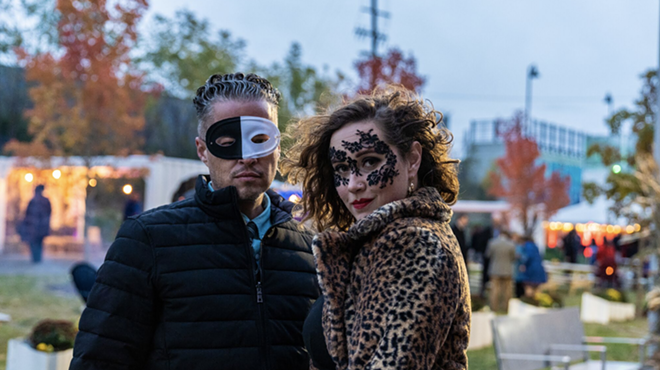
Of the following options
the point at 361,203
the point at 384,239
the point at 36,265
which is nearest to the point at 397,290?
the point at 384,239

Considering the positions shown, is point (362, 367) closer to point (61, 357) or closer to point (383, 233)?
point (383, 233)

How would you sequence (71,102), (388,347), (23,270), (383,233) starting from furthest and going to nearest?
1. (23,270)
2. (71,102)
3. (383,233)
4. (388,347)

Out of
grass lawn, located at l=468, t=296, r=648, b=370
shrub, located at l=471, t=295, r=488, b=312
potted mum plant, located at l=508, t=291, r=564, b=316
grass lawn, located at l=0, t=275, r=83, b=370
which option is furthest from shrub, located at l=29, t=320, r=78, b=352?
potted mum plant, located at l=508, t=291, r=564, b=316

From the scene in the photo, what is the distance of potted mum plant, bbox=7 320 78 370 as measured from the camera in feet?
20.2

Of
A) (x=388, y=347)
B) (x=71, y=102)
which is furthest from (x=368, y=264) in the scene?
(x=71, y=102)

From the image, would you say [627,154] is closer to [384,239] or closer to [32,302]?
[32,302]

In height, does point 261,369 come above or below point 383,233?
below

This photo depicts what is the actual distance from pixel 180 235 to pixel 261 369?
55 centimetres

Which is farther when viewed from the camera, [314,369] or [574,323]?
[574,323]

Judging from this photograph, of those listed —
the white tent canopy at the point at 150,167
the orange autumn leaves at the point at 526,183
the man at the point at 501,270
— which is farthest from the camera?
the orange autumn leaves at the point at 526,183

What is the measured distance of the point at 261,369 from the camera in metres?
2.39

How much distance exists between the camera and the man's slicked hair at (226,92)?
264 centimetres

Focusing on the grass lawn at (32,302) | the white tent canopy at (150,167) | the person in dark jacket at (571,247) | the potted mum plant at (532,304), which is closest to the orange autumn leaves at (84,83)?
the white tent canopy at (150,167)

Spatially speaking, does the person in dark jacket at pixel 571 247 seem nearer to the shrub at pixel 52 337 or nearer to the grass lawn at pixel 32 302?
the grass lawn at pixel 32 302
